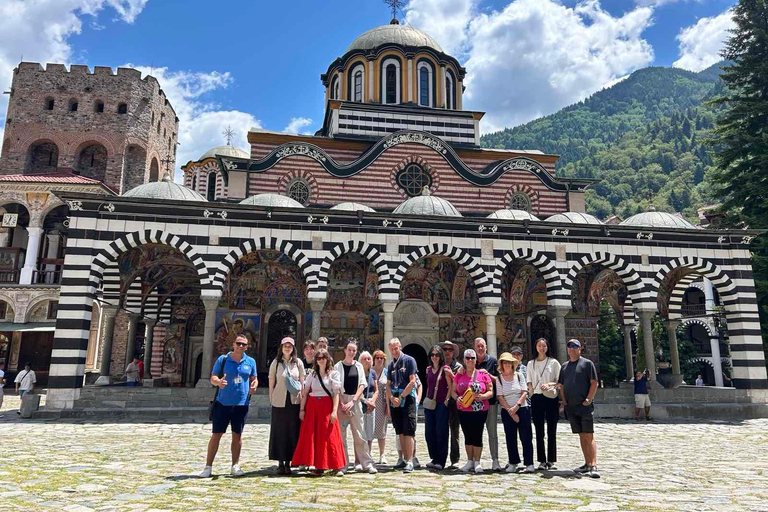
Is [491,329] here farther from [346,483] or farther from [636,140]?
[636,140]

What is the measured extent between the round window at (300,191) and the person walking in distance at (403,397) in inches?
535

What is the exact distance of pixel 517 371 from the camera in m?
6.98

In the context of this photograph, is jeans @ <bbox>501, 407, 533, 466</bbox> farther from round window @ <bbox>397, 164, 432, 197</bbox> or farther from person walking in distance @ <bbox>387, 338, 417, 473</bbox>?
round window @ <bbox>397, 164, 432, 197</bbox>

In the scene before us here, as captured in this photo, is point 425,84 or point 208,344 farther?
point 425,84

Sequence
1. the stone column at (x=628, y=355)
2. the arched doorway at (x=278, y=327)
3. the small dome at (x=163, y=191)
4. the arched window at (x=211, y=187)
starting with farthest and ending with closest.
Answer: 1. the arched window at (x=211, y=187)
2. the stone column at (x=628, y=355)
3. the arched doorway at (x=278, y=327)
4. the small dome at (x=163, y=191)

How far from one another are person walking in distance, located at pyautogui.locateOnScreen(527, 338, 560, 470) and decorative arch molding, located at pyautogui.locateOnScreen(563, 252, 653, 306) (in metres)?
10.00

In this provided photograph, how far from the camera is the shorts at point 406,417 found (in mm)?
6840

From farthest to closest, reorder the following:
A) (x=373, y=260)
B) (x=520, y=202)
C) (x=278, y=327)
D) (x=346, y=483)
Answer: (x=520, y=202) → (x=278, y=327) → (x=373, y=260) → (x=346, y=483)

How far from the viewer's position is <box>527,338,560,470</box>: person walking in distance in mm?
6855

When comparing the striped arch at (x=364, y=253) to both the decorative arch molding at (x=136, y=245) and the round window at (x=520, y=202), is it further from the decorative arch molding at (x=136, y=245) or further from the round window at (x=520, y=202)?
the round window at (x=520, y=202)

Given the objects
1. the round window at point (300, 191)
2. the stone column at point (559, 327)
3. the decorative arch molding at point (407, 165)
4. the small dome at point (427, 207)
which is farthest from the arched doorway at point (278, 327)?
the stone column at point (559, 327)

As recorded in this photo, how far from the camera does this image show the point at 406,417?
687cm

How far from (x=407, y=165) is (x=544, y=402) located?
14969 mm

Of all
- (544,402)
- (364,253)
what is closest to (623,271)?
(364,253)
